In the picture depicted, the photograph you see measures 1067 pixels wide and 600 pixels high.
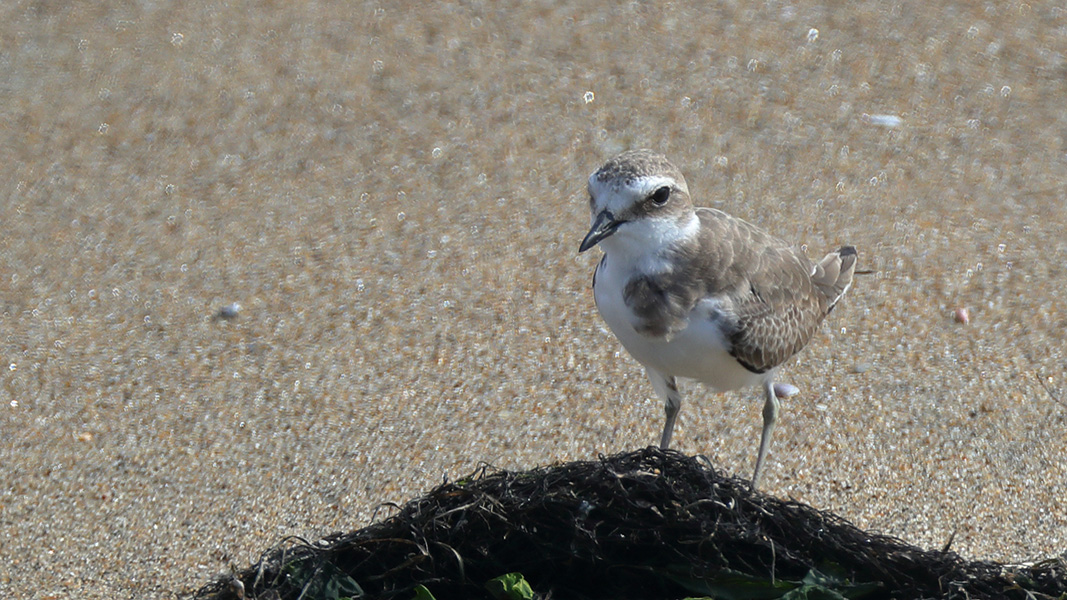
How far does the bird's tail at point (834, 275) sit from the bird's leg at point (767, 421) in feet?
1.25

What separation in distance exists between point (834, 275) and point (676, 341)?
94 cm

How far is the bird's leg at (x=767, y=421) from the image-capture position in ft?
11.8

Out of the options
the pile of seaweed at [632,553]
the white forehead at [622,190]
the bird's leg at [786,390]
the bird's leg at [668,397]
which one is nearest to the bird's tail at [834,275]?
the bird's leg at [786,390]

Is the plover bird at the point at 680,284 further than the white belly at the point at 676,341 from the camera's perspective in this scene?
No

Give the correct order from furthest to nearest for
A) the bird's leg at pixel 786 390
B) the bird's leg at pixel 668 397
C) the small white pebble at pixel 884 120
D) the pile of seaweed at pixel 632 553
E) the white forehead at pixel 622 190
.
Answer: the small white pebble at pixel 884 120, the bird's leg at pixel 786 390, the bird's leg at pixel 668 397, the white forehead at pixel 622 190, the pile of seaweed at pixel 632 553

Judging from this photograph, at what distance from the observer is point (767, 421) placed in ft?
12.0

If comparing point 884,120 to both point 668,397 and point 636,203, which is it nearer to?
point 668,397

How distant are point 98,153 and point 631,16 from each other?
2.44 m

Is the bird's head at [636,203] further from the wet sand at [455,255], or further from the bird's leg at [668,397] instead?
the wet sand at [455,255]

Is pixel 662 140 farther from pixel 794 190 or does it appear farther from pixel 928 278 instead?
pixel 928 278

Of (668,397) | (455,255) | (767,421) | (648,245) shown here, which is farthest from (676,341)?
(455,255)

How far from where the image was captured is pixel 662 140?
5.10m

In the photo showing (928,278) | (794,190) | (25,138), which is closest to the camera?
(928,278)

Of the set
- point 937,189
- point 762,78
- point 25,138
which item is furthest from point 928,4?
point 25,138
